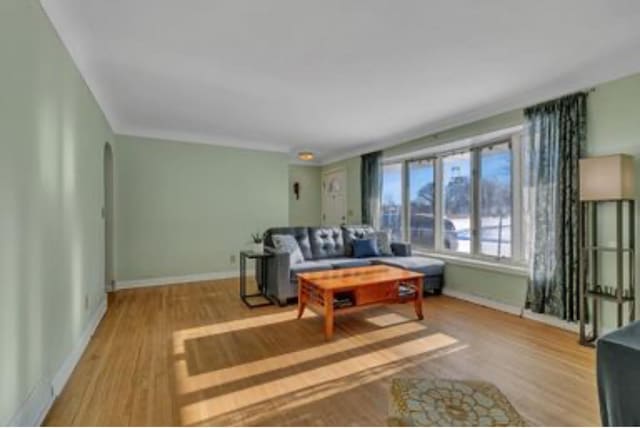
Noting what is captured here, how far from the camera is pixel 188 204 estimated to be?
18.0 feet

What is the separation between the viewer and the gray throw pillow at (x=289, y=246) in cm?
424

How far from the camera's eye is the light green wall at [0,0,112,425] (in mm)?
1506

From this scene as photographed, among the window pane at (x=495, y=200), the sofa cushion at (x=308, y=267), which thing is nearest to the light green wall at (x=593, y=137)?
the window pane at (x=495, y=200)

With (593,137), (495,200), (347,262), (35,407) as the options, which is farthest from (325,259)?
(35,407)

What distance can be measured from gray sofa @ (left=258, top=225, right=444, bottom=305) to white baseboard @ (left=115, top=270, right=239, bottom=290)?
151 cm

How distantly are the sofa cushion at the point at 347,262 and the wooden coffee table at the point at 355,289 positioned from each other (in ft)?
2.00

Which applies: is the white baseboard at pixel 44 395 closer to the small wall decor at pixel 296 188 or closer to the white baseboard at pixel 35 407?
the white baseboard at pixel 35 407

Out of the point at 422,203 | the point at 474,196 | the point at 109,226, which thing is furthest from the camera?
the point at 422,203

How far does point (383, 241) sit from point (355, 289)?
2.08 meters

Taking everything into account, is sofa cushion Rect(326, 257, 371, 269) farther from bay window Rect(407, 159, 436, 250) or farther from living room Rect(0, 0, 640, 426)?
bay window Rect(407, 159, 436, 250)

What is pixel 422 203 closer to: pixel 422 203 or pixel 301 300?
pixel 422 203

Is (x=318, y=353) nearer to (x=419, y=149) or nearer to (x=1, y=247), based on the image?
(x=1, y=247)

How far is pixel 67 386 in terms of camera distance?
2.23 m

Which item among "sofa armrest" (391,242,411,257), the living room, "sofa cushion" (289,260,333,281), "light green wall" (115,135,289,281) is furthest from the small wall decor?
"sofa cushion" (289,260,333,281)
